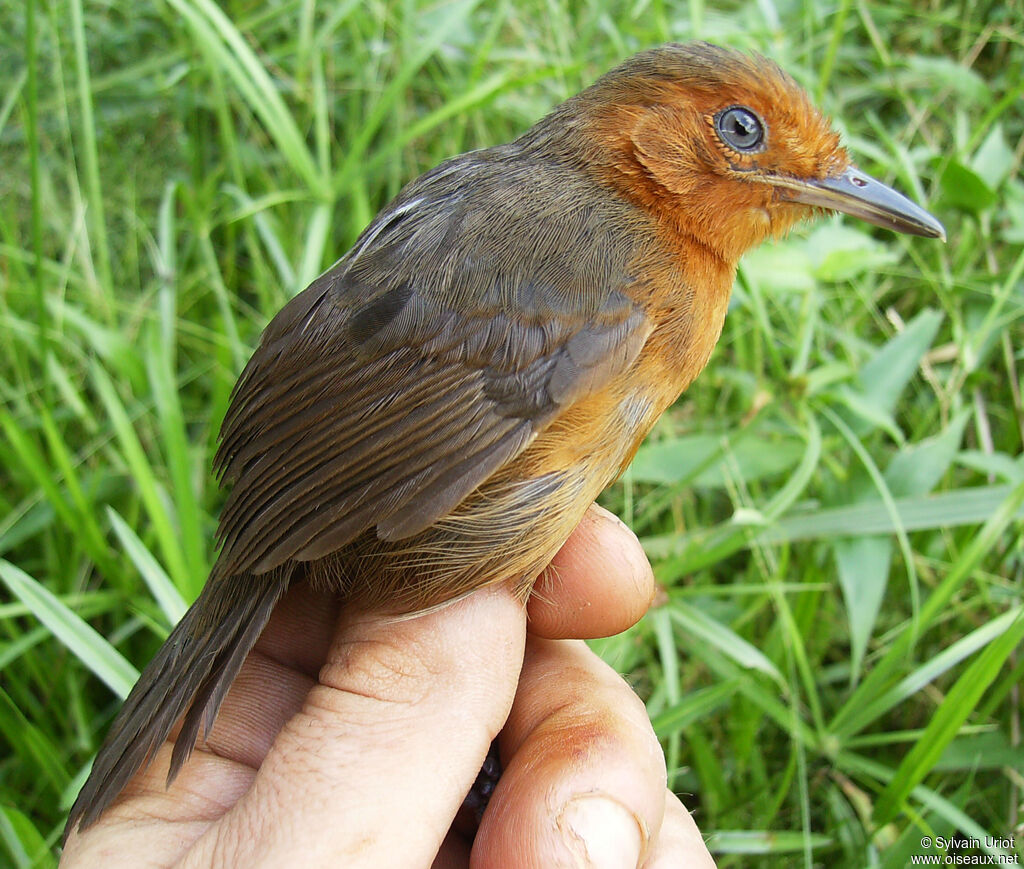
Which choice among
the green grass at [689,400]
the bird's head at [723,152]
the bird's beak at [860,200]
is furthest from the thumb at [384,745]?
the bird's beak at [860,200]

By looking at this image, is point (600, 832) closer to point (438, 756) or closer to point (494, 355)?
point (438, 756)

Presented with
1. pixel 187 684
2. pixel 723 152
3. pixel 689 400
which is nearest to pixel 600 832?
pixel 187 684

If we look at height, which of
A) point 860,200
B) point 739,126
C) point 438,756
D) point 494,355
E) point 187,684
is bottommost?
point 438,756

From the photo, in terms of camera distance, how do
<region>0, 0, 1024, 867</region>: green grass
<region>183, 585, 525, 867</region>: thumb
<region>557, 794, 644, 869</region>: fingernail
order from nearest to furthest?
<region>183, 585, 525, 867</region>: thumb < <region>557, 794, 644, 869</region>: fingernail < <region>0, 0, 1024, 867</region>: green grass

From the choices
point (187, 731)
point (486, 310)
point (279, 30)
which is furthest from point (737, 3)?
point (187, 731)

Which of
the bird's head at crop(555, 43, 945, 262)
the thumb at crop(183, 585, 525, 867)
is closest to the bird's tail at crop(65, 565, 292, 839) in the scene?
the thumb at crop(183, 585, 525, 867)

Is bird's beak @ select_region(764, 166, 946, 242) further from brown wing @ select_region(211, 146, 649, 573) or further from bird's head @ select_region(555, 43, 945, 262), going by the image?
brown wing @ select_region(211, 146, 649, 573)
